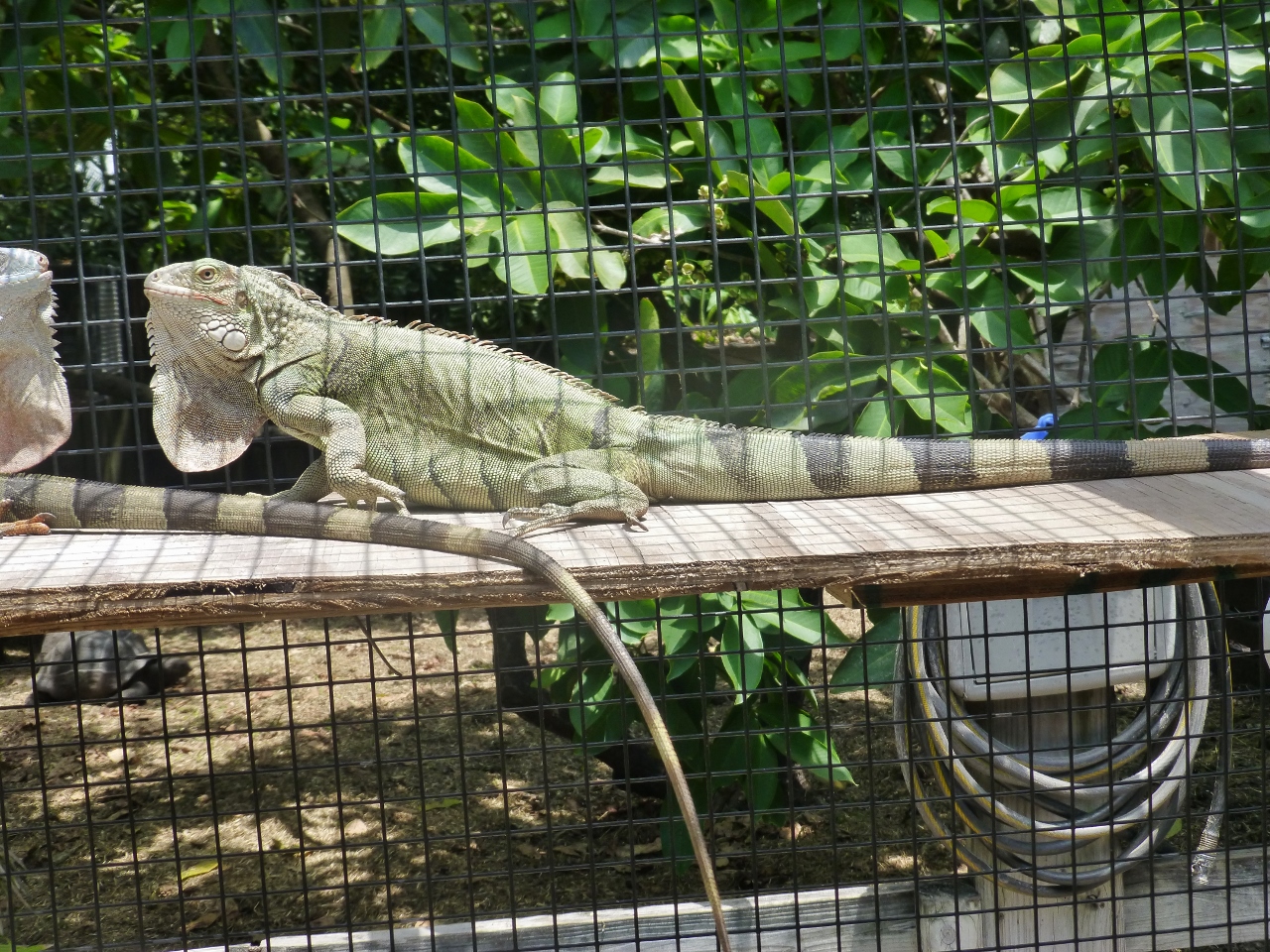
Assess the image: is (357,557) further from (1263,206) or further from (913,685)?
(1263,206)

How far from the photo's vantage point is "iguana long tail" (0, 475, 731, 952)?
200cm

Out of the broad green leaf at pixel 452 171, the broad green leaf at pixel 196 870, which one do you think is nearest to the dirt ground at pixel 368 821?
the broad green leaf at pixel 196 870

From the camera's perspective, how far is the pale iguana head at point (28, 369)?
2.55 meters

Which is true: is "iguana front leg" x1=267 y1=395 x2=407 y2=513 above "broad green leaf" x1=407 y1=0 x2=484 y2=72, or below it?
below

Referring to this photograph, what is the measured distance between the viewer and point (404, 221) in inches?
106

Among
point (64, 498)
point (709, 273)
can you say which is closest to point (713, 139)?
point (709, 273)

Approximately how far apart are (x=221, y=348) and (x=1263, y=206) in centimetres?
230

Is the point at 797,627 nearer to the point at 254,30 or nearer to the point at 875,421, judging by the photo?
the point at 875,421

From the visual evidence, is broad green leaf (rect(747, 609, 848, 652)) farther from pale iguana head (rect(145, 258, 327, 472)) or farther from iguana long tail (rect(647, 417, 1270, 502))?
pale iguana head (rect(145, 258, 327, 472))

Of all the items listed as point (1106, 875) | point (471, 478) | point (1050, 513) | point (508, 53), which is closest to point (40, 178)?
point (508, 53)

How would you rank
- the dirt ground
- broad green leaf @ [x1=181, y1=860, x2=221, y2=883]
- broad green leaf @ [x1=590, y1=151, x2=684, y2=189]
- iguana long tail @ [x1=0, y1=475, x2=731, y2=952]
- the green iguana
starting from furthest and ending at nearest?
1. broad green leaf @ [x1=181, y1=860, x2=221, y2=883]
2. the dirt ground
3. broad green leaf @ [x1=590, y1=151, x2=684, y2=189]
4. the green iguana
5. iguana long tail @ [x1=0, y1=475, x2=731, y2=952]

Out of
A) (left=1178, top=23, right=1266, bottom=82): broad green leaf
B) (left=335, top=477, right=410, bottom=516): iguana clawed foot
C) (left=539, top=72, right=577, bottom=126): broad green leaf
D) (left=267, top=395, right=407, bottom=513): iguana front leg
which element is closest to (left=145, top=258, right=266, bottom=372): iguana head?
(left=267, top=395, right=407, bottom=513): iguana front leg

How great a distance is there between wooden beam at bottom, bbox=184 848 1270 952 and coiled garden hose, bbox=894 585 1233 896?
94 millimetres

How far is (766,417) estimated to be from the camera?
2.87 meters
